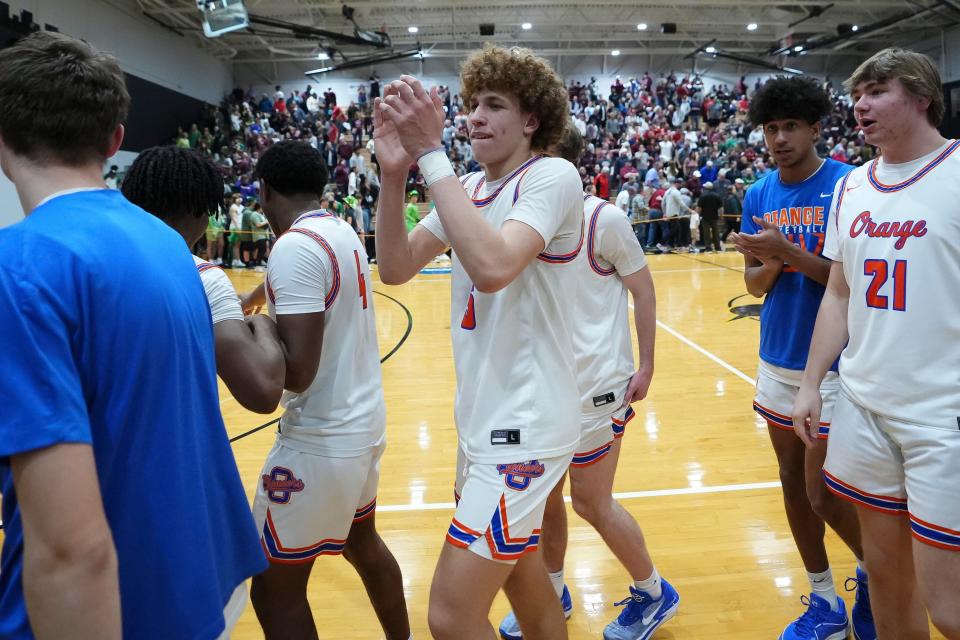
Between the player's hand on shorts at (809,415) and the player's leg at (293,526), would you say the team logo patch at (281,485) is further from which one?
the player's hand on shorts at (809,415)

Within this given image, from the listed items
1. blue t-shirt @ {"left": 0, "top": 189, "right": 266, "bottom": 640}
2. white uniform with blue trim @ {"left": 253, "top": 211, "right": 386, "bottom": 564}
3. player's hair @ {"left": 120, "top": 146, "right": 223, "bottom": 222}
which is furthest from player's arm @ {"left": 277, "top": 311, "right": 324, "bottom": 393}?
blue t-shirt @ {"left": 0, "top": 189, "right": 266, "bottom": 640}

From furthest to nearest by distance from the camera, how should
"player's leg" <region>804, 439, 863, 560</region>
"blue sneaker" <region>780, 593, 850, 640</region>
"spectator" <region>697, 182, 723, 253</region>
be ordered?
"spectator" <region>697, 182, 723, 253</region> → "blue sneaker" <region>780, 593, 850, 640</region> → "player's leg" <region>804, 439, 863, 560</region>

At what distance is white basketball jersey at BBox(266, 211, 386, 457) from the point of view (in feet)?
7.02

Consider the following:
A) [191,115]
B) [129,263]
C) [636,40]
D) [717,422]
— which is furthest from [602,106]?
[129,263]

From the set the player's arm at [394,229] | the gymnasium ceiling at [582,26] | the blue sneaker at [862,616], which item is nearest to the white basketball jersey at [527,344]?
the player's arm at [394,229]

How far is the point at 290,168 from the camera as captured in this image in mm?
2367

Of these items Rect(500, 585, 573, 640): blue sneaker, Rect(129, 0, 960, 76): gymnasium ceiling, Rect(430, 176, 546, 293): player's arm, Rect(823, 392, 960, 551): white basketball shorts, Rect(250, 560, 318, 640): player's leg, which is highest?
Rect(129, 0, 960, 76): gymnasium ceiling

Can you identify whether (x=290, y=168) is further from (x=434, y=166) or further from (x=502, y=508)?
(x=502, y=508)

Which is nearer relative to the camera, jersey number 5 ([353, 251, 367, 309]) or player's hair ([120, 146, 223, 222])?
player's hair ([120, 146, 223, 222])

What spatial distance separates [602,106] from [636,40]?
13.6ft

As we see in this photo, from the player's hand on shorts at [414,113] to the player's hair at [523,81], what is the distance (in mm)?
271

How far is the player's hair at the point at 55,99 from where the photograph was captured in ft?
3.66

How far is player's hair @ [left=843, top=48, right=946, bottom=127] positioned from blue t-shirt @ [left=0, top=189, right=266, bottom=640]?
6.81 feet

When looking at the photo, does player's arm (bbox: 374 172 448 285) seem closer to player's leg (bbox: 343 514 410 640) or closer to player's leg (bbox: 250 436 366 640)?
player's leg (bbox: 250 436 366 640)
